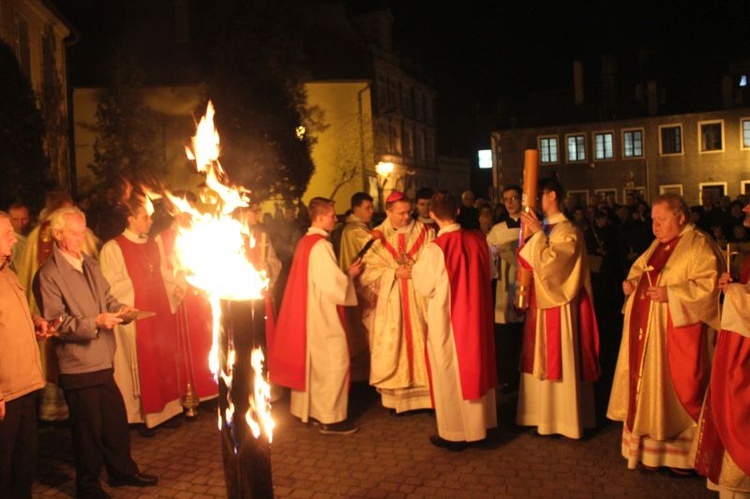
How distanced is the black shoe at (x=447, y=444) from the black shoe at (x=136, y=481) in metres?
2.37

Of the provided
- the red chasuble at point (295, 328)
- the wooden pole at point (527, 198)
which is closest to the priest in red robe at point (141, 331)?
the red chasuble at point (295, 328)

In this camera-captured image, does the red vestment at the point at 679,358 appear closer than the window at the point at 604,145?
Yes

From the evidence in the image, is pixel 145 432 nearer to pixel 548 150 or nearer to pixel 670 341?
pixel 670 341

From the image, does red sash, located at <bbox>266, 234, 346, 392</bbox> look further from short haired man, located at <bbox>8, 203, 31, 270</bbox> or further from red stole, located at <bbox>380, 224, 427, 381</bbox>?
short haired man, located at <bbox>8, 203, 31, 270</bbox>

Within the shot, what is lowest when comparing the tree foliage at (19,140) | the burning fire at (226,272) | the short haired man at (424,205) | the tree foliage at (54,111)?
the burning fire at (226,272)

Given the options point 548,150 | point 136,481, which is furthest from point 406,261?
point 548,150

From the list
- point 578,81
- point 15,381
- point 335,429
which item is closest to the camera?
point 15,381

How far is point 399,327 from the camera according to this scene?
7027mm

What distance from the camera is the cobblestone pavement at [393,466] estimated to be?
513 centimetres

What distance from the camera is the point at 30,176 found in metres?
12.5

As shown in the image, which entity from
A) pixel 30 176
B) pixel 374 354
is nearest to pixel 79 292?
pixel 374 354

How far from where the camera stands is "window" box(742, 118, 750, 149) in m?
35.1

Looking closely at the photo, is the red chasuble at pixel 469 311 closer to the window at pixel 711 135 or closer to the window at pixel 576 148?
the window at pixel 711 135

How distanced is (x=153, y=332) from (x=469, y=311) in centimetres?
321
